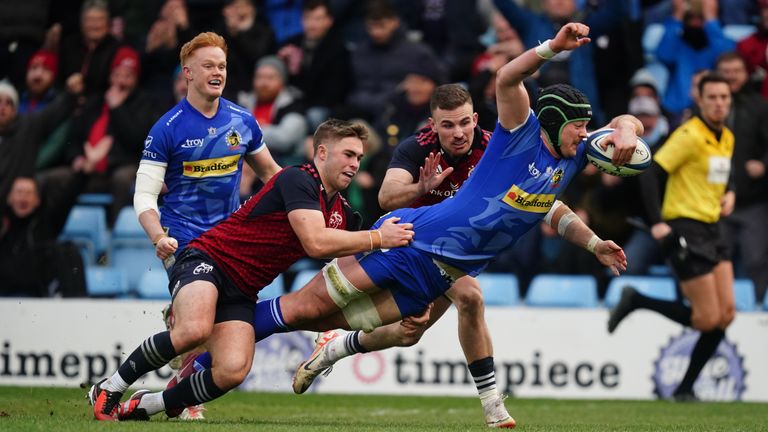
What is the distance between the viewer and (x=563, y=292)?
14.9 meters

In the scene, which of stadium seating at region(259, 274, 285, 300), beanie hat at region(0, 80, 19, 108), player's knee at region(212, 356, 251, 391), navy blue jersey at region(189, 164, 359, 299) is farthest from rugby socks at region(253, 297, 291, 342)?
beanie hat at region(0, 80, 19, 108)

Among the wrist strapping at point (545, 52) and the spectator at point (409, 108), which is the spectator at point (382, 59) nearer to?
the spectator at point (409, 108)

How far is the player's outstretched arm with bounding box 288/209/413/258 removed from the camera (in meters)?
8.77

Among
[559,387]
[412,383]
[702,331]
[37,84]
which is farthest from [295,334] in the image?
[37,84]

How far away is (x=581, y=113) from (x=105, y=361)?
7019mm

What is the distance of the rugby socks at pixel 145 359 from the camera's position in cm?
893

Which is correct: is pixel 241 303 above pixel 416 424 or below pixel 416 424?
above

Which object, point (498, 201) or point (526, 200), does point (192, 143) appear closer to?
point (498, 201)

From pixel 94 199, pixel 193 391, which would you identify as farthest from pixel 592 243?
pixel 94 199

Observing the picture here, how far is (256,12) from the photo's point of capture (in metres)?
18.1

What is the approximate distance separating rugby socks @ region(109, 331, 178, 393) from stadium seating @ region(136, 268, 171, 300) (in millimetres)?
5599

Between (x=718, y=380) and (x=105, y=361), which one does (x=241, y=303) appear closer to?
(x=105, y=361)

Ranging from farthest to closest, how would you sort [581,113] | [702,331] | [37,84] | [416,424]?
[37,84], [702,331], [416,424], [581,113]

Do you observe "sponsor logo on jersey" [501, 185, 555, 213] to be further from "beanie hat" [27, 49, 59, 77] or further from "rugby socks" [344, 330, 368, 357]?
"beanie hat" [27, 49, 59, 77]
